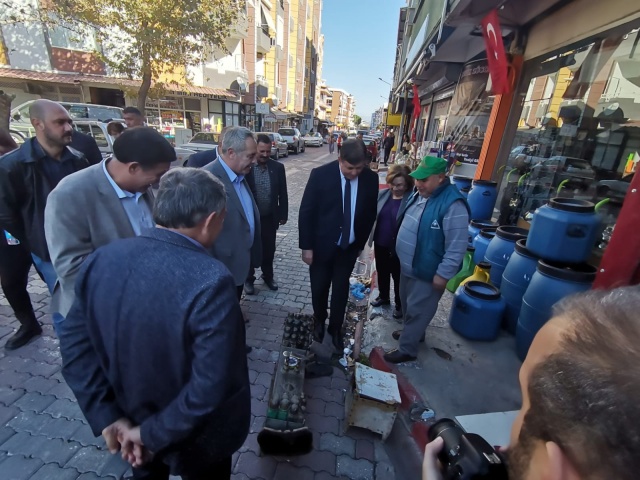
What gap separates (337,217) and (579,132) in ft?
12.7

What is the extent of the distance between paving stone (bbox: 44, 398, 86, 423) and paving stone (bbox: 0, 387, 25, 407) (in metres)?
0.30

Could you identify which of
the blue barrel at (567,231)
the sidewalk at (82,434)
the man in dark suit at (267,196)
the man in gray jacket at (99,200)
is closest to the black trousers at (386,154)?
the man in dark suit at (267,196)

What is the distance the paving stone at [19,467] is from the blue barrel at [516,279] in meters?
3.98

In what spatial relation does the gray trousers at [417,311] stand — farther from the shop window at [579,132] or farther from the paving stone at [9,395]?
the paving stone at [9,395]

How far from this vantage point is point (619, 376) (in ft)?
1.43

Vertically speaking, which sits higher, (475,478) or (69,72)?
(69,72)

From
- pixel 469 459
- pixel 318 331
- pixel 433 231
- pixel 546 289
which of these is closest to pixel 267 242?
pixel 318 331

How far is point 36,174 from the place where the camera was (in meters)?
2.50

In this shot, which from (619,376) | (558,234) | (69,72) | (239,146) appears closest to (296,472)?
(619,376)

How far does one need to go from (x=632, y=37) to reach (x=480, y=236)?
2.58 m

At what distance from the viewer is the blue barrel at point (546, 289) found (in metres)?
2.62

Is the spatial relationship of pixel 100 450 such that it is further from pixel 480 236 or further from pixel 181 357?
pixel 480 236

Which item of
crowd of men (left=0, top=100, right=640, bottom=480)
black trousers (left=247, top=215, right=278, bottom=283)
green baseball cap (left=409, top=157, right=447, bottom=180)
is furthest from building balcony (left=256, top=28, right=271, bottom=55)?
green baseball cap (left=409, top=157, right=447, bottom=180)

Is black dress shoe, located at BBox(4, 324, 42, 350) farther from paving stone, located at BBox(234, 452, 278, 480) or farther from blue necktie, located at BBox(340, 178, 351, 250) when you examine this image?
blue necktie, located at BBox(340, 178, 351, 250)
